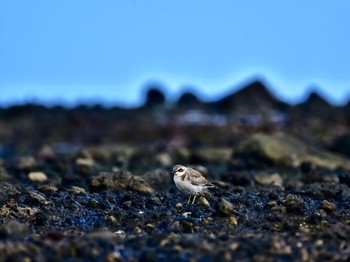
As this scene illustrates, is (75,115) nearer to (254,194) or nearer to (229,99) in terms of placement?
(229,99)

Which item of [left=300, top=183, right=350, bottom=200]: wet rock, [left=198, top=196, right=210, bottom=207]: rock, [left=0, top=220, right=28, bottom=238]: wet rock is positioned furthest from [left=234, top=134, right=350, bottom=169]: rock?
[left=0, top=220, right=28, bottom=238]: wet rock

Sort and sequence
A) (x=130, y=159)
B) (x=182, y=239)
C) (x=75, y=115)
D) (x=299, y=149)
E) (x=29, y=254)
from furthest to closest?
(x=75, y=115), (x=130, y=159), (x=299, y=149), (x=182, y=239), (x=29, y=254)

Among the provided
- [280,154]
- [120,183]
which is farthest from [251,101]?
[120,183]

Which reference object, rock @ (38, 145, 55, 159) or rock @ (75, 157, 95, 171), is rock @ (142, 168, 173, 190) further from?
rock @ (38, 145, 55, 159)

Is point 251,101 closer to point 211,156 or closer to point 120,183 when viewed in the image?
point 211,156

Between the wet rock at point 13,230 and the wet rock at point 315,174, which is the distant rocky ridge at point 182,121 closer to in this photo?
the wet rock at point 315,174

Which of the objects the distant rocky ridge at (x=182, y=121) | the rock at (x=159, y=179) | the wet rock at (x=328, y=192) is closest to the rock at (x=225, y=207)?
the wet rock at (x=328, y=192)

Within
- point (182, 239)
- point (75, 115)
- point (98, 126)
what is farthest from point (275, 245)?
point (75, 115)
